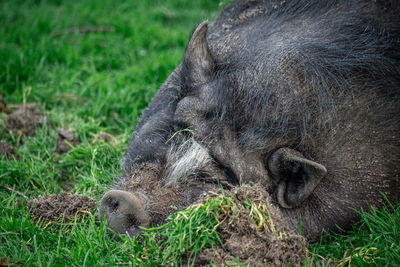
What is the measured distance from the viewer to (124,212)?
2504 millimetres

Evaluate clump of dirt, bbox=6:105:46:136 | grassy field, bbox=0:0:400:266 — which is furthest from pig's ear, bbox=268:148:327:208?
clump of dirt, bbox=6:105:46:136

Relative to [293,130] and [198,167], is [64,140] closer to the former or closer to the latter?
[198,167]

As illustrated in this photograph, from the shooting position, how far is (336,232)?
284 centimetres

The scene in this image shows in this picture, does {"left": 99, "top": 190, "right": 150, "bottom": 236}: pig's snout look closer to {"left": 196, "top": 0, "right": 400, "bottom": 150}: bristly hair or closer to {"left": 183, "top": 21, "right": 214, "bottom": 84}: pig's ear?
{"left": 196, "top": 0, "right": 400, "bottom": 150}: bristly hair

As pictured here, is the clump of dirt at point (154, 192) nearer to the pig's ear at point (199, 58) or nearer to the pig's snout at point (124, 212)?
the pig's snout at point (124, 212)

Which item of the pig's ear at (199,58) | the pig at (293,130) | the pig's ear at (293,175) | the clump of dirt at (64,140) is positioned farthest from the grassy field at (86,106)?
the pig's ear at (199,58)

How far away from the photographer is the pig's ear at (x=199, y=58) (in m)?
2.85

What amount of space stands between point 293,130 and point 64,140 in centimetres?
226

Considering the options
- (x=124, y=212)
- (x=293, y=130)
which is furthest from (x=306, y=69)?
(x=124, y=212)

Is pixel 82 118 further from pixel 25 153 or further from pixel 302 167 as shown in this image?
pixel 302 167

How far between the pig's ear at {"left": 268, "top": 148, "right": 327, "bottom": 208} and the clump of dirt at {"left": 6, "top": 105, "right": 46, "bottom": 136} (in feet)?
8.04

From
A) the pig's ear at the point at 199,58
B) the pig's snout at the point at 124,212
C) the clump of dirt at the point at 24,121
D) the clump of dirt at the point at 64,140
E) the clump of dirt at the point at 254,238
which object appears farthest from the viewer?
the clump of dirt at the point at 24,121

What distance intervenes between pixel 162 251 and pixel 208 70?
1.14 metres

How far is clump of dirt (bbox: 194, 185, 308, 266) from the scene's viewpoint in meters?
2.29
